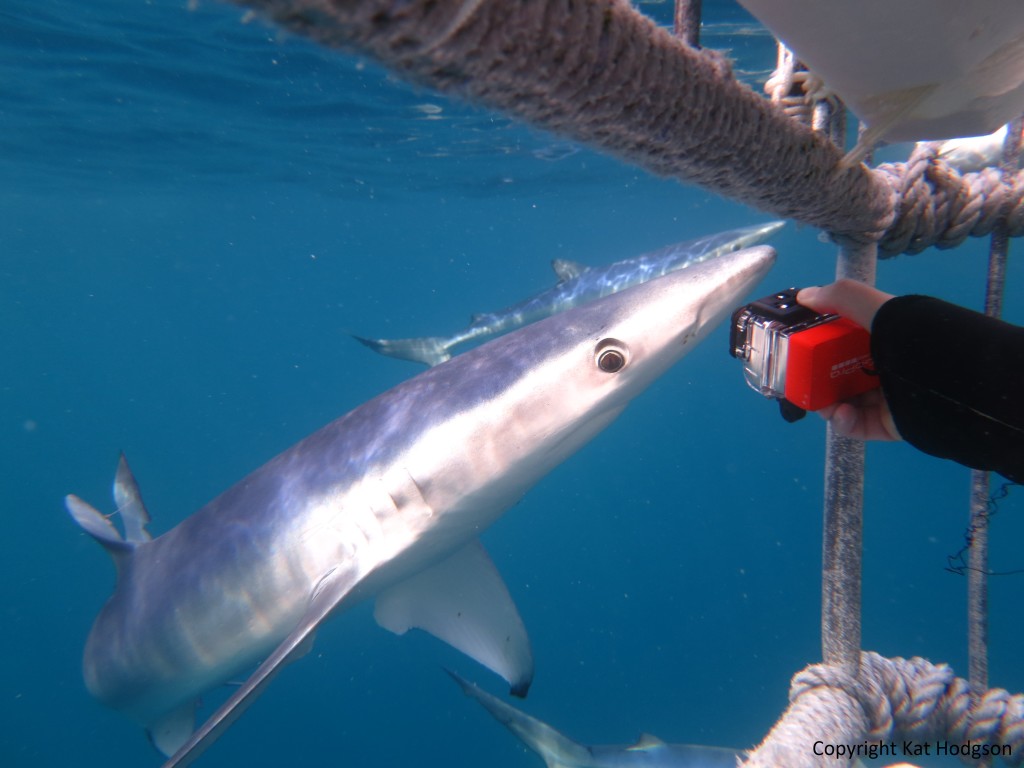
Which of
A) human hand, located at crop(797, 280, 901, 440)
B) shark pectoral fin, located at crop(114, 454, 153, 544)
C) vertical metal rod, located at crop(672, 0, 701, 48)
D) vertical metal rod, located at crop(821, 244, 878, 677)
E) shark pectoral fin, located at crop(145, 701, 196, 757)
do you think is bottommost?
shark pectoral fin, located at crop(145, 701, 196, 757)

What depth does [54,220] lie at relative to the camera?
119 ft

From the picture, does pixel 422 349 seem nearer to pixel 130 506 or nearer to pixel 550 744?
pixel 130 506

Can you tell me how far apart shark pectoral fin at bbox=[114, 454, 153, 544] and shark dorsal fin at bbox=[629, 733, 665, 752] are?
15.2ft

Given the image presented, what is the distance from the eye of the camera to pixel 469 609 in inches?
190

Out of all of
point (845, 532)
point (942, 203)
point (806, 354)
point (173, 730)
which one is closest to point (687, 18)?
point (806, 354)

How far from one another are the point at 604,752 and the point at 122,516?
478cm

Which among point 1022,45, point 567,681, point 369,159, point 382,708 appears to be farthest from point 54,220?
point 1022,45

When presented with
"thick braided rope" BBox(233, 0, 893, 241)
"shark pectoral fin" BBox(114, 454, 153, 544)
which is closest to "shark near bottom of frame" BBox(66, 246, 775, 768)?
"shark pectoral fin" BBox(114, 454, 153, 544)

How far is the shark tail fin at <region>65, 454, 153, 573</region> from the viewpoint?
493cm

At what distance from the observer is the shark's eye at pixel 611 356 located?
2.68 metres

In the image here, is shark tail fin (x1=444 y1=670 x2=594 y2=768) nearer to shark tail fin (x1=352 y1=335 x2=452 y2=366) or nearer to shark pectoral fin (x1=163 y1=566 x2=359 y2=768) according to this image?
shark pectoral fin (x1=163 y1=566 x2=359 y2=768)

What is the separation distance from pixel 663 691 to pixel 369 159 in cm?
2269

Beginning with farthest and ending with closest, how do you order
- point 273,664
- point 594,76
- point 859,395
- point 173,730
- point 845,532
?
point 173,730
point 273,664
point 845,532
point 859,395
point 594,76

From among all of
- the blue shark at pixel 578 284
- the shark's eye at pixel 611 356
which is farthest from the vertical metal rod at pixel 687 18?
the blue shark at pixel 578 284
